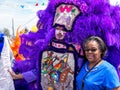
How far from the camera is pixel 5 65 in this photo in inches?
99.2

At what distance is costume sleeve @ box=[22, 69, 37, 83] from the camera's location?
2574 mm

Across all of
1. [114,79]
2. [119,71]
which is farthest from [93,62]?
[119,71]

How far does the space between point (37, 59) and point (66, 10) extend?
45cm

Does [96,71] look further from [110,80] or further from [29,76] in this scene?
[29,76]

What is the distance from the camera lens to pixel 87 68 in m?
2.22

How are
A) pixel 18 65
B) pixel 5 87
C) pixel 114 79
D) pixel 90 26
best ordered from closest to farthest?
pixel 114 79
pixel 90 26
pixel 5 87
pixel 18 65

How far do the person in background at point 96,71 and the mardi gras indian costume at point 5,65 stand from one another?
599 mm

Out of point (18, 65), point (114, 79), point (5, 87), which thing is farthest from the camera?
point (18, 65)

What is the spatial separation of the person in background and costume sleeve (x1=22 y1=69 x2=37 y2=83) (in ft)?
1.49

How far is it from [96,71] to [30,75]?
0.66 m

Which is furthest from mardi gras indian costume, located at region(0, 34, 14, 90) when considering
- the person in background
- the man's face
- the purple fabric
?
the person in background

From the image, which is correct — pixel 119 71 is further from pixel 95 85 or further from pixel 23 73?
pixel 23 73

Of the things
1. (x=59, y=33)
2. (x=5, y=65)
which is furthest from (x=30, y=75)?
(x=59, y=33)

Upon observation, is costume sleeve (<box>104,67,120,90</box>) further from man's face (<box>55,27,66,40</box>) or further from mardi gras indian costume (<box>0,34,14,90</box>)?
mardi gras indian costume (<box>0,34,14,90</box>)
